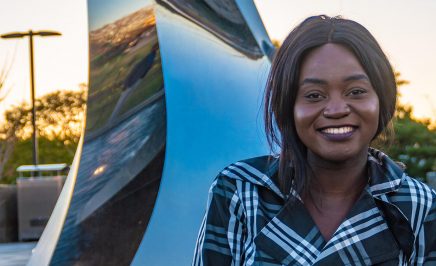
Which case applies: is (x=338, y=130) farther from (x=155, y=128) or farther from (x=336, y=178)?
(x=155, y=128)

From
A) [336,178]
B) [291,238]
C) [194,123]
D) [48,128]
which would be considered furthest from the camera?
[48,128]

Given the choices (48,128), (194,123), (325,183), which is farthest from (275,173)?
(48,128)

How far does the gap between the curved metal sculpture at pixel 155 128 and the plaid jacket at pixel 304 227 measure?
3187mm

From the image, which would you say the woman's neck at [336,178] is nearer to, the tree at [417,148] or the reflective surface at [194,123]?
the reflective surface at [194,123]

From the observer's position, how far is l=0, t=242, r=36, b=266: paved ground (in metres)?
13.0

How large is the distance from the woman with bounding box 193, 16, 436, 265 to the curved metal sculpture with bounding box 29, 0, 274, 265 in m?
3.16

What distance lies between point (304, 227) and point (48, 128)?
123 feet

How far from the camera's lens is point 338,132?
172cm

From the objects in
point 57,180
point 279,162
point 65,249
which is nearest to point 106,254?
point 65,249

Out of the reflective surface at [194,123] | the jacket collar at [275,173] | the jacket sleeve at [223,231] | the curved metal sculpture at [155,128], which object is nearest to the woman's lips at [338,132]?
the jacket collar at [275,173]

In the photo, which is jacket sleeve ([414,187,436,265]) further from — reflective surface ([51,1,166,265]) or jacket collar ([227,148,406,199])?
reflective surface ([51,1,166,265])

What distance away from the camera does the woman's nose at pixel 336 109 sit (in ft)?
5.61

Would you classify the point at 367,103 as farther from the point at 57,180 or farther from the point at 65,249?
the point at 57,180

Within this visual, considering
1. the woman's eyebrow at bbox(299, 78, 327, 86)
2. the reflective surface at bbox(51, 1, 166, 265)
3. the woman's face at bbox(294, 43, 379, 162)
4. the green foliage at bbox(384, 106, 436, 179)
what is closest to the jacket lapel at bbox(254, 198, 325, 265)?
the woman's face at bbox(294, 43, 379, 162)
